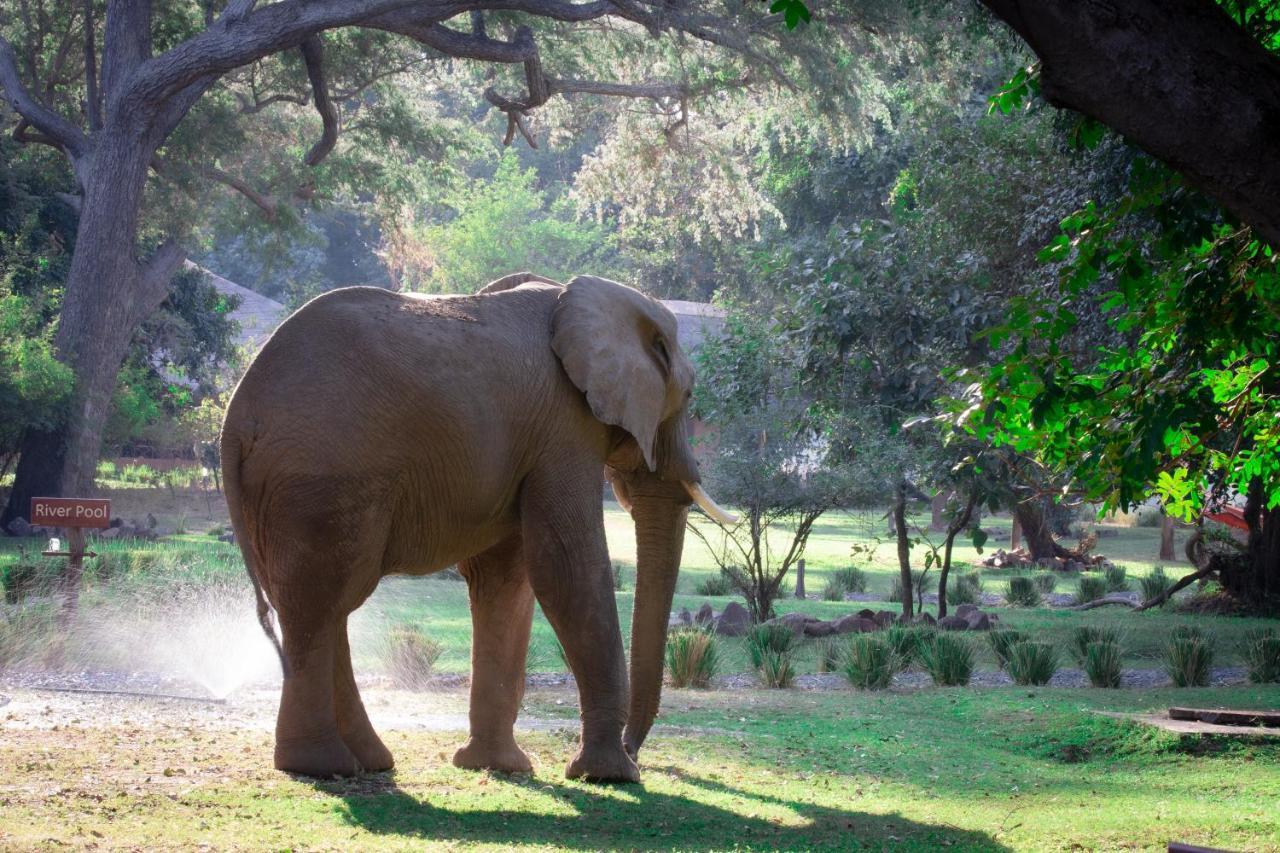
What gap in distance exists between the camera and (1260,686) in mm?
13172

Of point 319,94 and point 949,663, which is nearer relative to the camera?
point 949,663

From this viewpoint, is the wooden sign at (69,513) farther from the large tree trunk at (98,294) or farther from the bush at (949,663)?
the large tree trunk at (98,294)

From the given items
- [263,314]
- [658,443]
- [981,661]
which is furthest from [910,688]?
[263,314]

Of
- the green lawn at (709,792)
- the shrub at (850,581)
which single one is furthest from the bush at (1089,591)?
the green lawn at (709,792)

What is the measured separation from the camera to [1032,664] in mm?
14039

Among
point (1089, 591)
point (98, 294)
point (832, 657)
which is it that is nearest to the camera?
point (832, 657)

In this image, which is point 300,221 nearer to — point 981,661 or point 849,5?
point 849,5

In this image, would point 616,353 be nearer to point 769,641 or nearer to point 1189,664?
point 769,641

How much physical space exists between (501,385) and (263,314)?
47.2 meters

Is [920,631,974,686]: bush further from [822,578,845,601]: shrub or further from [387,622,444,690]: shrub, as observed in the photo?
[822,578,845,601]: shrub

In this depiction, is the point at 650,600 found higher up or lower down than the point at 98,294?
lower down

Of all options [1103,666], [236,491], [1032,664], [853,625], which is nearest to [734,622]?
[853,625]

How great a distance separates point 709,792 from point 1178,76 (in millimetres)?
5274

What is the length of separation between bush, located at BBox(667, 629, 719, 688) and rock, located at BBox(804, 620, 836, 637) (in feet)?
14.1
